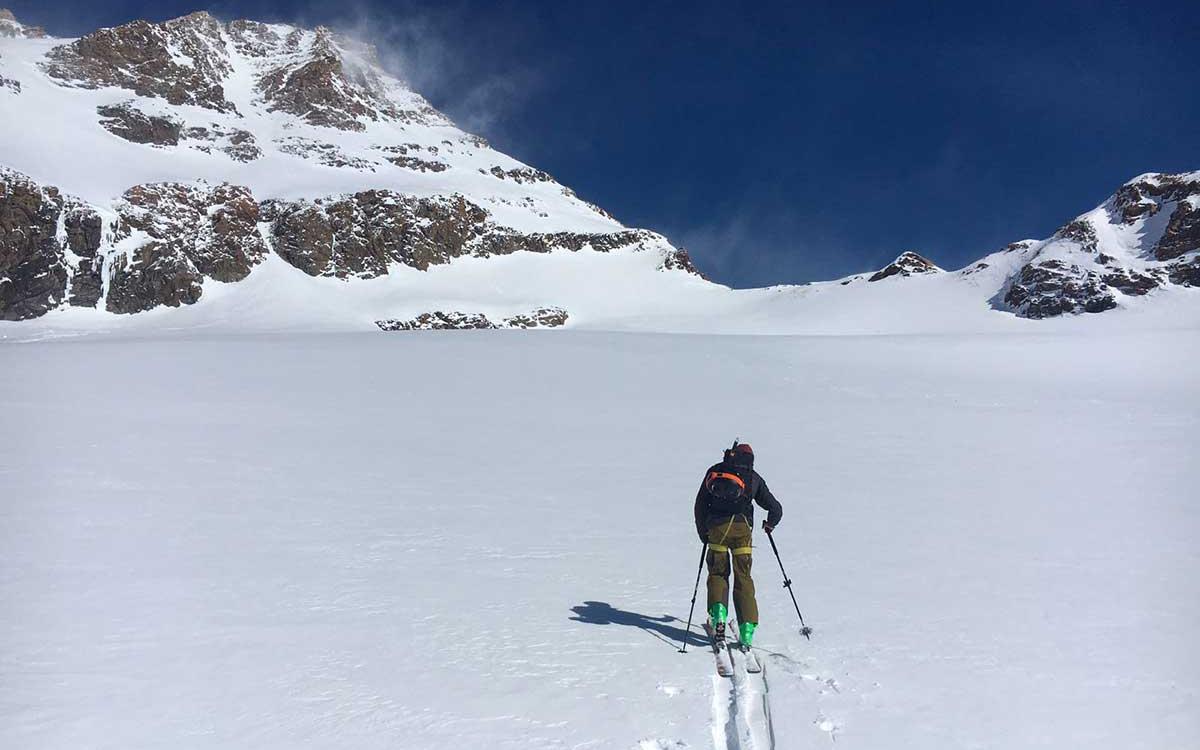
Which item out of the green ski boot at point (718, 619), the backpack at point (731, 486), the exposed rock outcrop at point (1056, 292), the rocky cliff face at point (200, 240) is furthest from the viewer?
the rocky cliff face at point (200, 240)

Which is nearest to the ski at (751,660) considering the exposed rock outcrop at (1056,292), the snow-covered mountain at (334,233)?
the snow-covered mountain at (334,233)

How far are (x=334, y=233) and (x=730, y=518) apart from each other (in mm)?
102033

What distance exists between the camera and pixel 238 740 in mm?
4117

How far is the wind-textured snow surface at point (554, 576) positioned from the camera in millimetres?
4477

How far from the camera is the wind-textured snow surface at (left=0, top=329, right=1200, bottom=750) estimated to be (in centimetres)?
448

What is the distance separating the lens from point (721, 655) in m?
5.63

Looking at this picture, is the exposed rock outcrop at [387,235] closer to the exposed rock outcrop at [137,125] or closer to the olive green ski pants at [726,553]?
the exposed rock outcrop at [137,125]

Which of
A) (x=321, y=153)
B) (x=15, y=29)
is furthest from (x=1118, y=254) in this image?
(x=15, y=29)

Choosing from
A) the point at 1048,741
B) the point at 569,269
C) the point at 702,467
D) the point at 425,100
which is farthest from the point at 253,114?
the point at 1048,741

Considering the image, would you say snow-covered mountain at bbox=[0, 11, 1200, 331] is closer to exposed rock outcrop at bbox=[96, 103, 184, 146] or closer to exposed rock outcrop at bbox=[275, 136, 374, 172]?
exposed rock outcrop at bbox=[96, 103, 184, 146]

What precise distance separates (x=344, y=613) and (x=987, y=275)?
286 ft

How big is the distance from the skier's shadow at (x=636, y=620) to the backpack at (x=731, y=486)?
1.00m

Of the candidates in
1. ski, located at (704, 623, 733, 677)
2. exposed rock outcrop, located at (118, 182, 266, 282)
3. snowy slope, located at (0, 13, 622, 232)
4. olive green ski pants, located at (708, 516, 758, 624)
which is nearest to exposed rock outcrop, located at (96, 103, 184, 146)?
snowy slope, located at (0, 13, 622, 232)

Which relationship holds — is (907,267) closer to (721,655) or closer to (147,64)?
(721,655)
